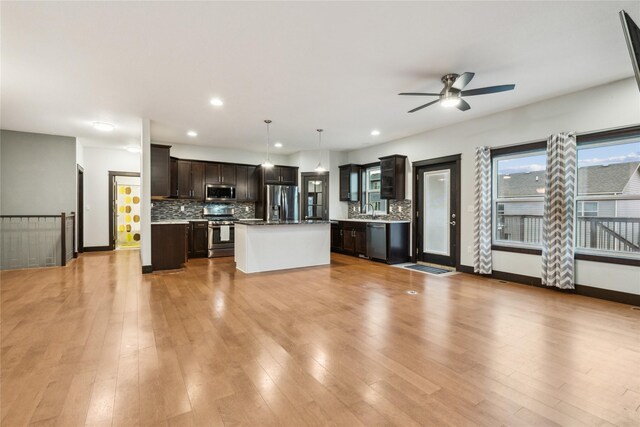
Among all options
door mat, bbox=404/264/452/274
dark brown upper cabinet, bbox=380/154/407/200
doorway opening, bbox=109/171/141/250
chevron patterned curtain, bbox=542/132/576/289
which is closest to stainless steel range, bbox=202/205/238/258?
doorway opening, bbox=109/171/141/250

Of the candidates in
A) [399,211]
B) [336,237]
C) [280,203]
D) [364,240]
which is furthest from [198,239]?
[399,211]

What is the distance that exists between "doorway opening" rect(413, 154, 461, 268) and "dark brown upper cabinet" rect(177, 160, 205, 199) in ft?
17.9

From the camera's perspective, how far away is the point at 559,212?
4.38 meters

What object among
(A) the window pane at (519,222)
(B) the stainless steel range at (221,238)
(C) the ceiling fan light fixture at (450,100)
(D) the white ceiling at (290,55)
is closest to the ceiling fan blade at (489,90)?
(C) the ceiling fan light fixture at (450,100)

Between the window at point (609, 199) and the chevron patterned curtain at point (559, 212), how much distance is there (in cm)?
18

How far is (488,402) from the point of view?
6.08ft

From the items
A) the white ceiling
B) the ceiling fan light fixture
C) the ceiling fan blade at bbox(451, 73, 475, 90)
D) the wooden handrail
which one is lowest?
the wooden handrail

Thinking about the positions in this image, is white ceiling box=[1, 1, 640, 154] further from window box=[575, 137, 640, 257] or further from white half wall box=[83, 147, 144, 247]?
white half wall box=[83, 147, 144, 247]

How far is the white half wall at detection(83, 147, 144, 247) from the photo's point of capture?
7.93 meters

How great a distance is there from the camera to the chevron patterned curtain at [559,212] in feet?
14.0

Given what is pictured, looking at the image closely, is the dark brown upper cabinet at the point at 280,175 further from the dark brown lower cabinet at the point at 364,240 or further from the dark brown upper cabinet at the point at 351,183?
the dark brown lower cabinet at the point at 364,240

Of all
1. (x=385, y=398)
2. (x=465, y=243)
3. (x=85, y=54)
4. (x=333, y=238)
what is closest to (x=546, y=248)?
(x=465, y=243)

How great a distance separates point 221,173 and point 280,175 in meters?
1.65

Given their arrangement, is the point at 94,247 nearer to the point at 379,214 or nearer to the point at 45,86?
the point at 45,86
